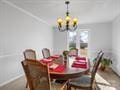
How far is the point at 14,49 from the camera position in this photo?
399 cm

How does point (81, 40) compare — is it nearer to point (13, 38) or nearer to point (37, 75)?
point (13, 38)

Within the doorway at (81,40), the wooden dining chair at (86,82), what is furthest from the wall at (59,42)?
the wooden dining chair at (86,82)

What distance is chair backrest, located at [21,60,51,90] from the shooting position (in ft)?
5.41

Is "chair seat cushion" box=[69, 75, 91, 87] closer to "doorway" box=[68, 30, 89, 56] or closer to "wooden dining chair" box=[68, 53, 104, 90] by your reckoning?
"wooden dining chair" box=[68, 53, 104, 90]

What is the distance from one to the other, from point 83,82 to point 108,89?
1249 millimetres

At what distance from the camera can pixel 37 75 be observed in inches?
69.1

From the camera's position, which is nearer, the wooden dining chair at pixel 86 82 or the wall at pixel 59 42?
the wooden dining chair at pixel 86 82

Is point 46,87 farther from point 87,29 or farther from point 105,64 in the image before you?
point 87,29

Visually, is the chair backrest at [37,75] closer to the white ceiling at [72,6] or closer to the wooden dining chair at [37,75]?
the wooden dining chair at [37,75]

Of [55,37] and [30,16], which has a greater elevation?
[30,16]

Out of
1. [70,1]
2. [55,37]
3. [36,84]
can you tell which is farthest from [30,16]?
[36,84]

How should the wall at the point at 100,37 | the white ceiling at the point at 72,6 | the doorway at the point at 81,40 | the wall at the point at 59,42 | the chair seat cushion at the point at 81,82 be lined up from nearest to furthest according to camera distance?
the chair seat cushion at the point at 81,82
the white ceiling at the point at 72,6
the wall at the point at 100,37
the doorway at the point at 81,40
the wall at the point at 59,42

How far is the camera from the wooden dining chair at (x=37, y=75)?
1648mm

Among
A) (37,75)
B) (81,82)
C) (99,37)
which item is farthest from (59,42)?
(37,75)
